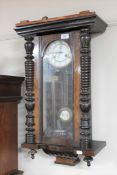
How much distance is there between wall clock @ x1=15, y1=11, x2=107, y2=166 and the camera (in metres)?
1.46

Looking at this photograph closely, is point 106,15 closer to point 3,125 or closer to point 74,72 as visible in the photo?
point 74,72

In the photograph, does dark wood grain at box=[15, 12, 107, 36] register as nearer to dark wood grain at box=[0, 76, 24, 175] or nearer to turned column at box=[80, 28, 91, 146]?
turned column at box=[80, 28, 91, 146]

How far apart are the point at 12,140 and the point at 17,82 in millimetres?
421

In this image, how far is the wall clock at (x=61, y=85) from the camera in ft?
4.79

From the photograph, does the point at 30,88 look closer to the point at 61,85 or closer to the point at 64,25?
the point at 61,85

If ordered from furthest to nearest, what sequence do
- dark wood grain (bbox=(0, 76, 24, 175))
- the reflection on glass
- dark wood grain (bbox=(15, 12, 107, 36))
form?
1. dark wood grain (bbox=(0, 76, 24, 175))
2. the reflection on glass
3. dark wood grain (bbox=(15, 12, 107, 36))

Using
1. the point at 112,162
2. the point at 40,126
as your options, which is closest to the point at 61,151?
the point at 40,126

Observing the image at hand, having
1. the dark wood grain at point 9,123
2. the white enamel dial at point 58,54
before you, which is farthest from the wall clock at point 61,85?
the dark wood grain at point 9,123

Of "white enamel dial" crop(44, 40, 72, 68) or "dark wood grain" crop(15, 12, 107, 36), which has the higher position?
"dark wood grain" crop(15, 12, 107, 36)

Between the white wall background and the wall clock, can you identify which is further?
the white wall background

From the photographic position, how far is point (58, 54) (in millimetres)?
1578

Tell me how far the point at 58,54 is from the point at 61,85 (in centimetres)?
20

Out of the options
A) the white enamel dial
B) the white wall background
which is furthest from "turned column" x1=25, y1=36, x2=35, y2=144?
the white wall background

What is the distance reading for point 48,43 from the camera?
1586mm
